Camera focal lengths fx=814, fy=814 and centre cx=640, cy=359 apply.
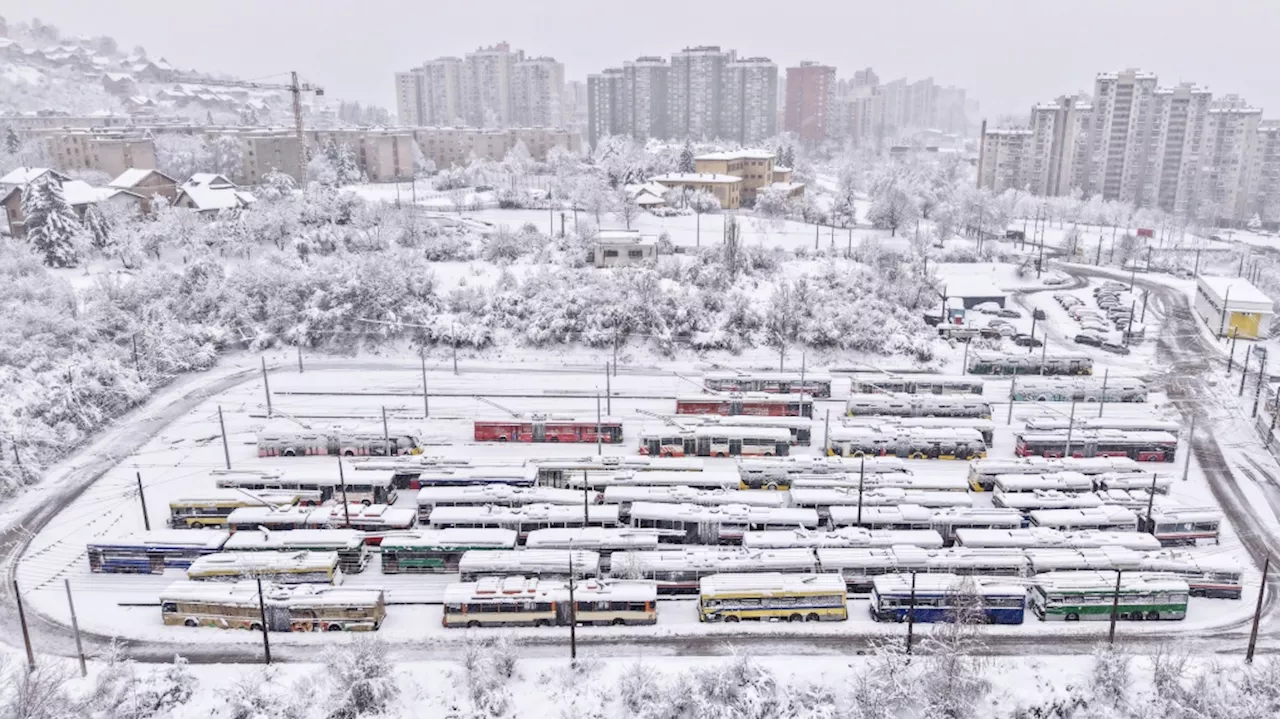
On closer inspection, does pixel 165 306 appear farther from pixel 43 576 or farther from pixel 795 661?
pixel 795 661

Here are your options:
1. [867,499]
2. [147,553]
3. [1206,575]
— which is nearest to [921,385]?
[867,499]

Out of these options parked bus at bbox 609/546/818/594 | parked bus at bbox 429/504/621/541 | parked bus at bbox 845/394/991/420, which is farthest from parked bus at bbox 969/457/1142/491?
parked bus at bbox 429/504/621/541

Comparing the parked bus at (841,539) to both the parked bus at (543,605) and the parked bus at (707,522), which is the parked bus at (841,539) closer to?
the parked bus at (707,522)

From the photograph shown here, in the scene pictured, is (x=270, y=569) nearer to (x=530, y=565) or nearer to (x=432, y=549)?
(x=432, y=549)

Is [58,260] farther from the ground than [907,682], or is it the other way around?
[58,260]

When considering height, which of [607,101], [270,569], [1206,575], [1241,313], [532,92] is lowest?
[1206,575]

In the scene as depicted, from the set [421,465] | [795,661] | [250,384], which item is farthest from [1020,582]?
Answer: [250,384]

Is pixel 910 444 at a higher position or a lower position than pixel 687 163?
lower

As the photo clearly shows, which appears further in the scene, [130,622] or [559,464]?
[559,464]
